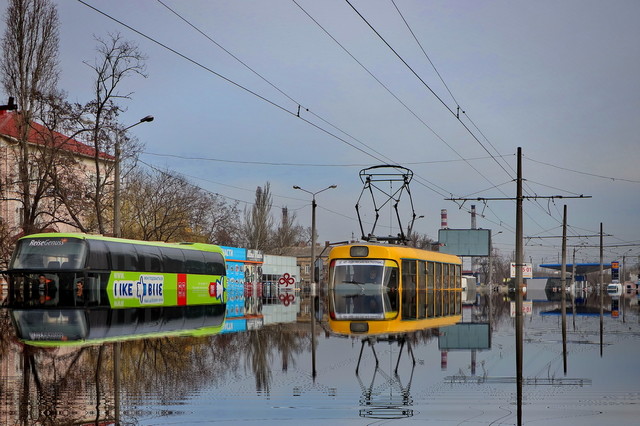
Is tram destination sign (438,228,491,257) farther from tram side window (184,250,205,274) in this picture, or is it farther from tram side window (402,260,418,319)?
tram side window (402,260,418,319)

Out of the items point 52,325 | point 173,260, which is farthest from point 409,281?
point 52,325

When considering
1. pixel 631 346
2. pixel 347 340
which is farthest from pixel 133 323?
pixel 631 346

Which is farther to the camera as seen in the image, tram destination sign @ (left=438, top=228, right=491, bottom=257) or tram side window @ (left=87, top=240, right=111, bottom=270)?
tram destination sign @ (left=438, top=228, right=491, bottom=257)

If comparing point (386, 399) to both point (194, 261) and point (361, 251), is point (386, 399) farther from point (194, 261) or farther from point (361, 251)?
point (194, 261)

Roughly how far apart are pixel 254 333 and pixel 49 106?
→ 105 ft

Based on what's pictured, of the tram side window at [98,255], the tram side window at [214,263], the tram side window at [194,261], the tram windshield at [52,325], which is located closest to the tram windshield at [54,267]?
the tram side window at [98,255]

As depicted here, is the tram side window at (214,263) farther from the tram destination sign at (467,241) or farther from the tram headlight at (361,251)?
the tram destination sign at (467,241)

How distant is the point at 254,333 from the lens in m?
19.3

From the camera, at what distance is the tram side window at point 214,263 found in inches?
1771

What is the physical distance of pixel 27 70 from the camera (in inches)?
1870

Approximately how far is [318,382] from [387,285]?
26.0m

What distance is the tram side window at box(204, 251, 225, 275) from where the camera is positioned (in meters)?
45.0

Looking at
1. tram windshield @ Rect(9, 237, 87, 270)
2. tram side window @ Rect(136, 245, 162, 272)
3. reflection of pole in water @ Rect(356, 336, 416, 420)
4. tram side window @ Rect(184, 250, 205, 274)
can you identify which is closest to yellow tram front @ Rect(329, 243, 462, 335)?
tram side window @ Rect(136, 245, 162, 272)

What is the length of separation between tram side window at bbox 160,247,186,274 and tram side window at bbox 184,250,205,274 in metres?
0.58
